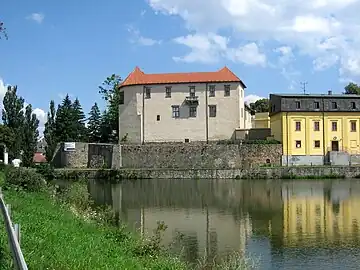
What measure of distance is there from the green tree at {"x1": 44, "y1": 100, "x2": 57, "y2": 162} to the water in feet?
98.8

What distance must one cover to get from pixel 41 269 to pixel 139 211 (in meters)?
19.1

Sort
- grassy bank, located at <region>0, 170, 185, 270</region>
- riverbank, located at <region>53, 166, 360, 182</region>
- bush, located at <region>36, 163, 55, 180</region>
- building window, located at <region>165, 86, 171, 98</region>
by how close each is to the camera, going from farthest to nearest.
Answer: building window, located at <region>165, 86, 171, 98</region> < bush, located at <region>36, 163, 55, 180</region> < riverbank, located at <region>53, 166, 360, 182</region> < grassy bank, located at <region>0, 170, 185, 270</region>

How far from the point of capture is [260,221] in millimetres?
22625

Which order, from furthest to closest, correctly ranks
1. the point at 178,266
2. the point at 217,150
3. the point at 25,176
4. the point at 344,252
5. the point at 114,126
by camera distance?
1. the point at 114,126
2. the point at 217,150
3. the point at 25,176
4. the point at 344,252
5. the point at 178,266

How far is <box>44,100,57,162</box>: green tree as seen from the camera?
6531 centimetres

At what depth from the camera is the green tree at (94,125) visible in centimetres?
7379

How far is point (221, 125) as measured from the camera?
62031 millimetres

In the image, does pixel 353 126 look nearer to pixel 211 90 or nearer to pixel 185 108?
pixel 211 90

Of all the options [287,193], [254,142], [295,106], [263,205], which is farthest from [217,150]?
[263,205]

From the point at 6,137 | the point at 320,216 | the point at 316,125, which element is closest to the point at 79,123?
the point at 6,137

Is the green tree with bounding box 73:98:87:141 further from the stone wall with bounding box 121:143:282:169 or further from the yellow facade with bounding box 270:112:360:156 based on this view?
the yellow facade with bounding box 270:112:360:156

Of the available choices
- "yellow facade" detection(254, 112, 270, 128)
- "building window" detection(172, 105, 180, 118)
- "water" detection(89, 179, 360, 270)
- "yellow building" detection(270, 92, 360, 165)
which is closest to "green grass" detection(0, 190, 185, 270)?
"water" detection(89, 179, 360, 270)

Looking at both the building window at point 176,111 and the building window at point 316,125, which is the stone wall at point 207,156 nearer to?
the building window at point 176,111

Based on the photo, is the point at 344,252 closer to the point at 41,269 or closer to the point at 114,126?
the point at 41,269
